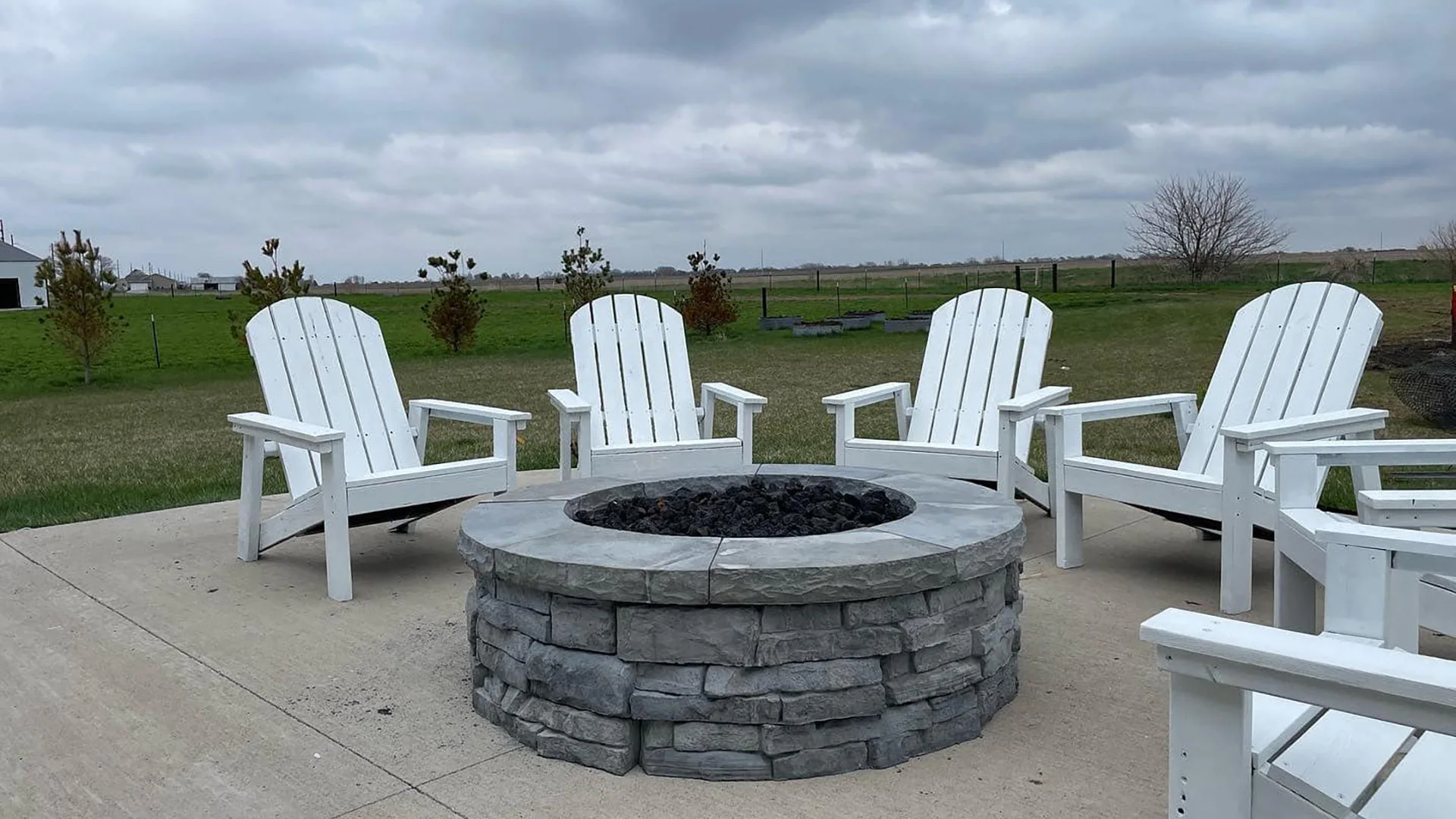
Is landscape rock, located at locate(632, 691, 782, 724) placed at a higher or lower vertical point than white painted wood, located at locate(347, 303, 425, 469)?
lower

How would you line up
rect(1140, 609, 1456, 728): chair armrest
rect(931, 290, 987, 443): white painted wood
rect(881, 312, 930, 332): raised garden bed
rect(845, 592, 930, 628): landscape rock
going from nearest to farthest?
rect(1140, 609, 1456, 728): chair armrest → rect(845, 592, 930, 628): landscape rock → rect(931, 290, 987, 443): white painted wood → rect(881, 312, 930, 332): raised garden bed

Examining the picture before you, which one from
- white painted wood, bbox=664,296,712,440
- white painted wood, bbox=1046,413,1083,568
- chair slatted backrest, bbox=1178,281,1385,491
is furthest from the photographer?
white painted wood, bbox=664,296,712,440

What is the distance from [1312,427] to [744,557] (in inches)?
82.6

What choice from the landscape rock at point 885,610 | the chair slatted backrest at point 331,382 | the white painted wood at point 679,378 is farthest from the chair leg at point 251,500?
the landscape rock at point 885,610

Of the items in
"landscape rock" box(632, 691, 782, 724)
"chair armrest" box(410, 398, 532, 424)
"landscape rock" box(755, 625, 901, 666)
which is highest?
"chair armrest" box(410, 398, 532, 424)

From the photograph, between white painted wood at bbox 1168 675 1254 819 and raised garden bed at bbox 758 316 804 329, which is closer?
white painted wood at bbox 1168 675 1254 819

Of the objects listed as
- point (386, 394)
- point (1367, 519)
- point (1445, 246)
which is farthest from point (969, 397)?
point (1445, 246)

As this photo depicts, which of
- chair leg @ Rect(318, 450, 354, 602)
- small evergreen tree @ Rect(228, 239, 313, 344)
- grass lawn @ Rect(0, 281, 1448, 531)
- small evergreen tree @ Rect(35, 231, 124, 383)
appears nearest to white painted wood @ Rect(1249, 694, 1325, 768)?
chair leg @ Rect(318, 450, 354, 602)

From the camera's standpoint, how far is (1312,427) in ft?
10.8

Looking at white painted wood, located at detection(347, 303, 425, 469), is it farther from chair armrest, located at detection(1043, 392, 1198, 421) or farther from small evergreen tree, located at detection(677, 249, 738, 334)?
small evergreen tree, located at detection(677, 249, 738, 334)

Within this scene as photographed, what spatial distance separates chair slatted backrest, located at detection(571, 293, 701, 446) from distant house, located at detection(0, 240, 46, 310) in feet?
163

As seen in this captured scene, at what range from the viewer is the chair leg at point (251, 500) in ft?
12.9

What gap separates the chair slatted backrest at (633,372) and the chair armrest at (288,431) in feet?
4.65

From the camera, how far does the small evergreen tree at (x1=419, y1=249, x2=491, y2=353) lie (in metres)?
16.8
